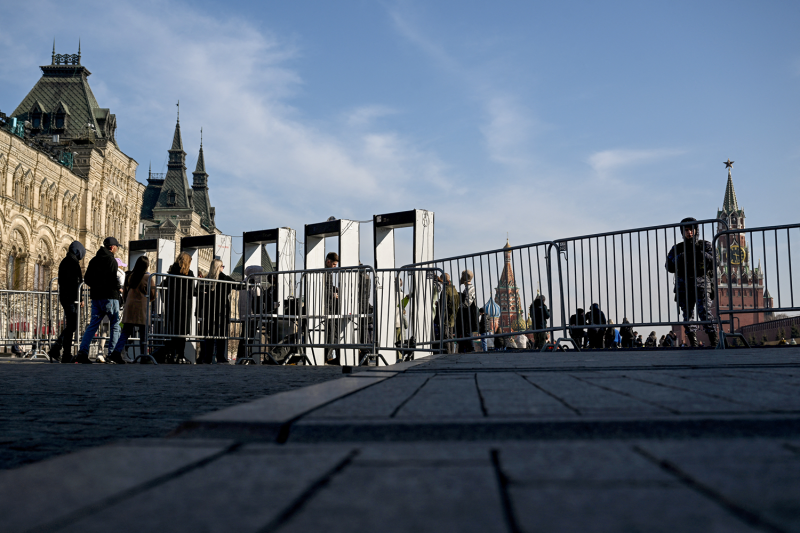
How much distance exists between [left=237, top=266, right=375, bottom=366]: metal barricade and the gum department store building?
112 feet

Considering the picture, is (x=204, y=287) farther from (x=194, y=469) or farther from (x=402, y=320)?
(x=194, y=469)

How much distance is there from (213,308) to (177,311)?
574mm

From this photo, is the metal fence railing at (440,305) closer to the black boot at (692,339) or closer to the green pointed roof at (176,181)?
the black boot at (692,339)

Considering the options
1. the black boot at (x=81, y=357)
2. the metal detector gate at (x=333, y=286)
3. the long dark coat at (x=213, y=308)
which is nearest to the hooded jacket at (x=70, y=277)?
the black boot at (x=81, y=357)

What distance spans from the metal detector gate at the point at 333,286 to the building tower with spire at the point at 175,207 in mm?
66667

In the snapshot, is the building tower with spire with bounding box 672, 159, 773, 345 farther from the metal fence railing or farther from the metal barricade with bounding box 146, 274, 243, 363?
the metal barricade with bounding box 146, 274, 243, 363

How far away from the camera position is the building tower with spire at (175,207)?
83000 millimetres

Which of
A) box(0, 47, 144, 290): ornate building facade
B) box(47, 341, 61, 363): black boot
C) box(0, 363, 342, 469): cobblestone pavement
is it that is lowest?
box(0, 363, 342, 469): cobblestone pavement

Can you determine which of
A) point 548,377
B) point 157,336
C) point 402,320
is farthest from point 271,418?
point 157,336

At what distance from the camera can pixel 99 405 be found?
4.19m

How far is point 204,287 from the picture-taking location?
1165 cm

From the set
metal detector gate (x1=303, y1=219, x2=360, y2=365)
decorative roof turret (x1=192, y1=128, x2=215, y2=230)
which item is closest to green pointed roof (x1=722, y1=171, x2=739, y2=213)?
decorative roof turret (x1=192, y1=128, x2=215, y2=230)

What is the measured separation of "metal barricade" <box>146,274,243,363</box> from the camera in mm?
11289

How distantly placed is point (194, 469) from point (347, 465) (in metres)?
0.31
